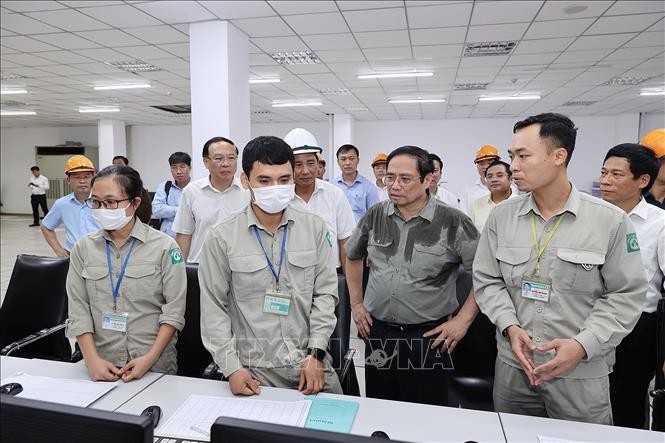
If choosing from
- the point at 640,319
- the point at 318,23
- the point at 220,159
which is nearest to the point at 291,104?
the point at 318,23

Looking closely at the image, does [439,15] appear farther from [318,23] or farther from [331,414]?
[331,414]

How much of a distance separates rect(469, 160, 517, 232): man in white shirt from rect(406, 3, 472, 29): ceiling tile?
5.85 ft

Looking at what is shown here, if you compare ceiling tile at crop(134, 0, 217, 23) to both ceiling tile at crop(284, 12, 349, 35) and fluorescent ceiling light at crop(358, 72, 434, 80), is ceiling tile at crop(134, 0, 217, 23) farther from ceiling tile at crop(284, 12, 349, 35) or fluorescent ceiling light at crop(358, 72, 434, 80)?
fluorescent ceiling light at crop(358, 72, 434, 80)

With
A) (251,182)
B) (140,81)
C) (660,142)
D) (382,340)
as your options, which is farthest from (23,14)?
(660,142)

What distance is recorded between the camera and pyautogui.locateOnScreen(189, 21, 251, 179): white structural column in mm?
4867

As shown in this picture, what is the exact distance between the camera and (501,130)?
42.1 ft

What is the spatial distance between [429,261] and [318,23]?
3.78m

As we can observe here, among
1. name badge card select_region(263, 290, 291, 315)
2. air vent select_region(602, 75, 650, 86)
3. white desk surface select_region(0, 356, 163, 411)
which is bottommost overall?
white desk surface select_region(0, 356, 163, 411)

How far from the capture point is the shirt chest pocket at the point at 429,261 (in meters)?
1.95

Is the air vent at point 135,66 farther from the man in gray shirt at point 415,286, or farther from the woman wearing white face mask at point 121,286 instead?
the man in gray shirt at point 415,286

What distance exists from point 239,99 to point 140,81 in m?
3.77

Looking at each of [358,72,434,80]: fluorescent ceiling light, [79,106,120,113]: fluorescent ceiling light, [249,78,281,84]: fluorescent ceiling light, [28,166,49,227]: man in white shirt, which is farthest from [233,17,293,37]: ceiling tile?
[28,166,49,227]: man in white shirt

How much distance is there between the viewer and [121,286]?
1.75 meters

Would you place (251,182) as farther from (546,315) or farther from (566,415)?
(566,415)
